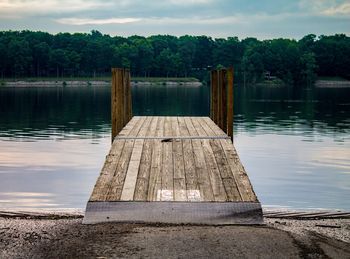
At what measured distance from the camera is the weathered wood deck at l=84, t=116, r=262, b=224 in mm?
10641

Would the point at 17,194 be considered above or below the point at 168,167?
below

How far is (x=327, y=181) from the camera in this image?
782 inches

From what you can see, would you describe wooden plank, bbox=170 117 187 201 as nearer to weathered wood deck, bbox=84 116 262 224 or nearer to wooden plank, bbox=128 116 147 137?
weathered wood deck, bbox=84 116 262 224

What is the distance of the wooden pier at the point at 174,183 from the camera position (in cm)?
1064

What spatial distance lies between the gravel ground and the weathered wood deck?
274 mm

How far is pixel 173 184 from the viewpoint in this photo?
11547mm

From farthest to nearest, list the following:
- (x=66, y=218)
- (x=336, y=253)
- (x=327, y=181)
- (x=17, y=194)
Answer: (x=327, y=181)
(x=17, y=194)
(x=66, y=218)
(x=336, y=253)

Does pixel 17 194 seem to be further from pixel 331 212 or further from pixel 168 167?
pixel 331 212

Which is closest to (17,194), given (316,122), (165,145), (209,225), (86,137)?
(165,145)

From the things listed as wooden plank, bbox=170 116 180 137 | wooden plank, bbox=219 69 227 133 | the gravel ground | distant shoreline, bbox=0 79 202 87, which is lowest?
distant shoreline, bbox=0 79 202 87

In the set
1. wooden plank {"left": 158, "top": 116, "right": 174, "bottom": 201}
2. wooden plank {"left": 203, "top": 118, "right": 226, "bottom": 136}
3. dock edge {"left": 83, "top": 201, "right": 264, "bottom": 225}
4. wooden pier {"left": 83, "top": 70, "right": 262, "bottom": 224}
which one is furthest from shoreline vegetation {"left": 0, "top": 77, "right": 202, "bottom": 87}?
dock edge {"left": 83, "top": 201, "right": 264, "bottom": 225}

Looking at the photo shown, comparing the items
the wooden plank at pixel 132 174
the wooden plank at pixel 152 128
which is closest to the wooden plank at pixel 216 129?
the wooden plank at pixel 152 128

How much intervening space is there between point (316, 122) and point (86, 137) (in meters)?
19.6

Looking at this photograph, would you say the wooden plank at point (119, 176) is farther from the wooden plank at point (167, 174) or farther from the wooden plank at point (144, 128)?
the wooden plank at point (144, 128)
